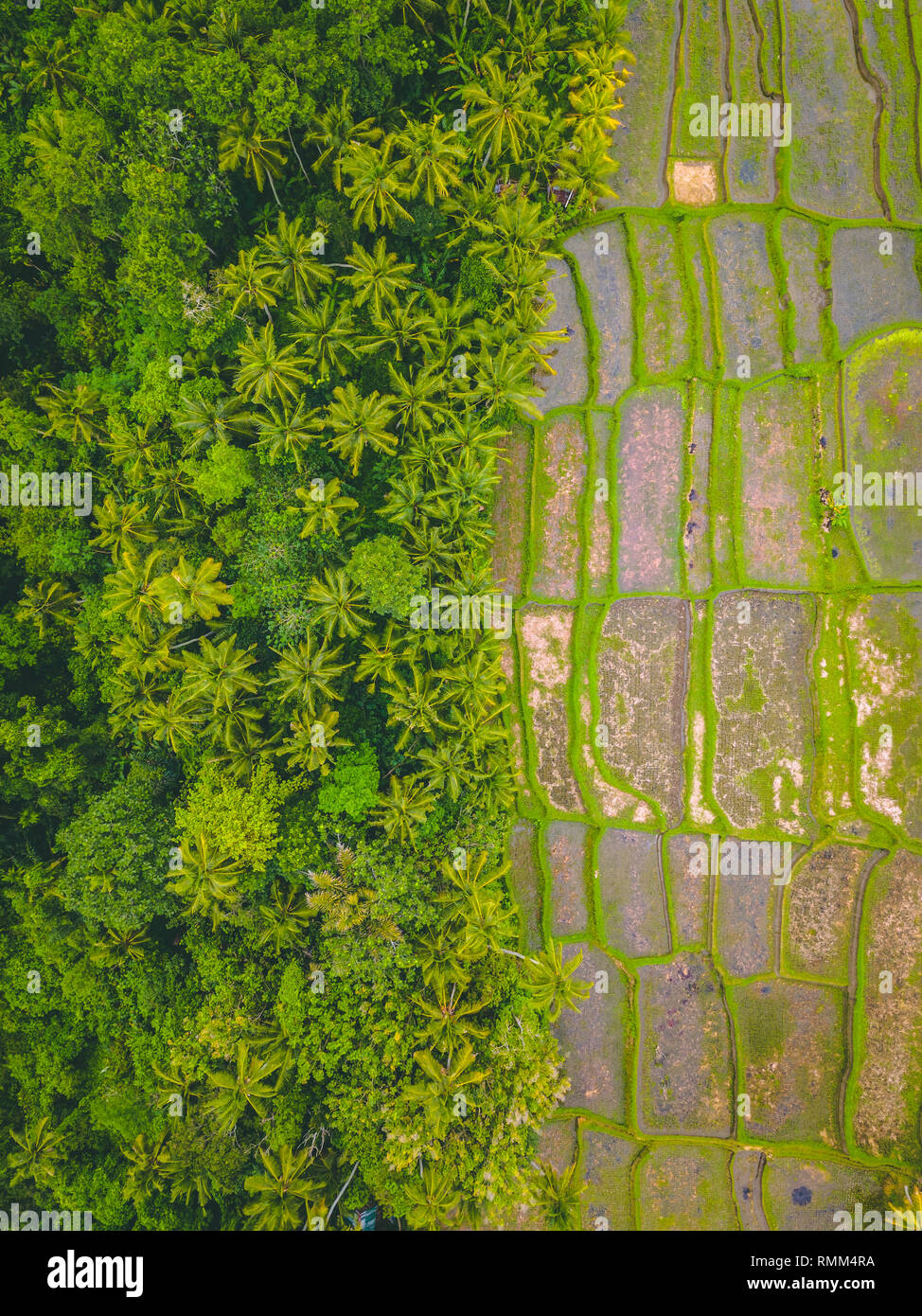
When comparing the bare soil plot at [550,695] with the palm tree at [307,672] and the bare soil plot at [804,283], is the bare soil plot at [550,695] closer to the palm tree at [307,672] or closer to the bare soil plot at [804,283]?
the palm tree at [307,672]

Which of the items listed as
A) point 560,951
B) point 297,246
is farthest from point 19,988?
point 297,246

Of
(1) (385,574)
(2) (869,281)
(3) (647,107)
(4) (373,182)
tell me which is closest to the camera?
(4) (373,182)

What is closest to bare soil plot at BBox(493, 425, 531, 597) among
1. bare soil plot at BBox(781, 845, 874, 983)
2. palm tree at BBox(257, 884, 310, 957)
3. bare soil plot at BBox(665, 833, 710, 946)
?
bare soil plot at BBox(665, 833, 710, 946)

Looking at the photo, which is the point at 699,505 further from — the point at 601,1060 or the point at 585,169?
the point at 601,1060

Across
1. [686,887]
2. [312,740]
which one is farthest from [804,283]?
[312,740]

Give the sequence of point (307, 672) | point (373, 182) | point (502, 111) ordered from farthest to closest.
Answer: point (307, 672) < point (502, 111) < point (373, 182)

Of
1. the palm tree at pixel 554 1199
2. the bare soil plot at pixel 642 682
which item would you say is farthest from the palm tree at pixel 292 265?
the palm tree at pixel 554 1199

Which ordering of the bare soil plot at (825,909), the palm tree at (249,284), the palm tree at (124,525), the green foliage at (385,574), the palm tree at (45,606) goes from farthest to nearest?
the bare soil plot at (825,909) < the palm tree at (45,606) < the palm tree at (124,525) < the palm tree at (249,284) < the green foliage at (385,574)
